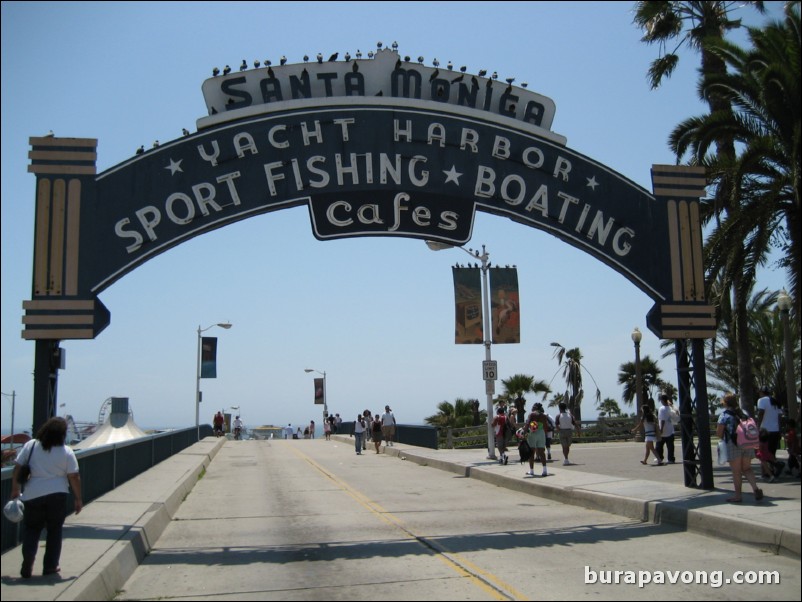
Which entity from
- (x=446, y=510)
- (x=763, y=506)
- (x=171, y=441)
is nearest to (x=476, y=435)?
(x=171, y=441)

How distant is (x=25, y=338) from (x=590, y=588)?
8530 mm

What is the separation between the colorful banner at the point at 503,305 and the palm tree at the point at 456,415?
20.4m

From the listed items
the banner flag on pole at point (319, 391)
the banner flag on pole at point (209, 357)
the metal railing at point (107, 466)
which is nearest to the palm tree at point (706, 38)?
the metal railing at point (107, 466)

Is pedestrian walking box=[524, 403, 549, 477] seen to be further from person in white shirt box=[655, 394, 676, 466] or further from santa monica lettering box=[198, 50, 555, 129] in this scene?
santa monica lettering box=[198, 50, 555, 129]

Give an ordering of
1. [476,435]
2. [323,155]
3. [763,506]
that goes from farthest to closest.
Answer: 1. [476,435]
2. [323,155]
3. [763,506]

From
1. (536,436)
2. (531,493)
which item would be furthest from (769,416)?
(536,436)

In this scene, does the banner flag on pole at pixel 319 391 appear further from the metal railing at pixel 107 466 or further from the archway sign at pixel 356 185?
the archway sign at pixel 356 185

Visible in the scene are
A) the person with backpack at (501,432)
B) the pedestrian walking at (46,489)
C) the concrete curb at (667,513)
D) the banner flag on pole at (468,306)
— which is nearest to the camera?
the pedestrian walking at (46,489)

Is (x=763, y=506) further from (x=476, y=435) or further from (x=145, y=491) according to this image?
(x=476, y=435)

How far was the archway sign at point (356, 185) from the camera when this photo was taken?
1198cm

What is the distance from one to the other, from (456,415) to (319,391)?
23.5 metres

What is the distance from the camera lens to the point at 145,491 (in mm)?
15711

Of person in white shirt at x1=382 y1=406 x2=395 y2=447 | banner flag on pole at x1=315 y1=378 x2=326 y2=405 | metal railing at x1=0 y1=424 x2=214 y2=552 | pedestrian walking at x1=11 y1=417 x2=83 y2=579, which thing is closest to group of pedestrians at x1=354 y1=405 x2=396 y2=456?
person in white shirt at x1=382 y1=406 x2=395 y2=447

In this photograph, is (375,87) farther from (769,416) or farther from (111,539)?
(769,416)
